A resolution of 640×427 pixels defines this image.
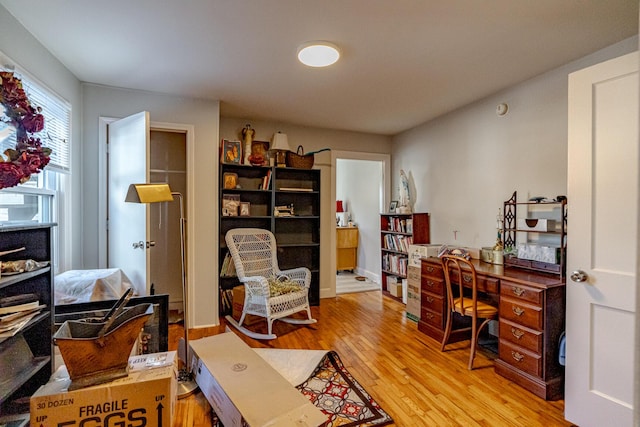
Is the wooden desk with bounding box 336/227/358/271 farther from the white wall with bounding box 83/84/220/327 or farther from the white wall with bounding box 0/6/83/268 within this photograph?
the white wall with bounding box 0/6/83/268

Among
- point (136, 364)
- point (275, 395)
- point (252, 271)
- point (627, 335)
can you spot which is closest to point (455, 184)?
point (627, 335)

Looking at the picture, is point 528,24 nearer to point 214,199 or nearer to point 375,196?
point 214,199

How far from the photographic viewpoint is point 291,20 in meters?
1.90

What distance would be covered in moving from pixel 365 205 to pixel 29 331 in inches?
189

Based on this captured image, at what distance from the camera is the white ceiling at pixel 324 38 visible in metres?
1.79

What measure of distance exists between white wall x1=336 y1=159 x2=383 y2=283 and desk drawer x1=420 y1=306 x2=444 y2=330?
208cm

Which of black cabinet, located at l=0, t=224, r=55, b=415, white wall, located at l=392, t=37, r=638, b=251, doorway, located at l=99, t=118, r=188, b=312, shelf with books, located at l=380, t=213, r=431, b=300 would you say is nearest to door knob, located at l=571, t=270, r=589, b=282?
white wall, located at l=392, t=37, r=638, b=251

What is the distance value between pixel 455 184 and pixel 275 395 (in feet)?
9.71

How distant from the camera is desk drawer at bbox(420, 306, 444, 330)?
9.60ft

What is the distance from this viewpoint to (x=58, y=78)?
2434 millimetres

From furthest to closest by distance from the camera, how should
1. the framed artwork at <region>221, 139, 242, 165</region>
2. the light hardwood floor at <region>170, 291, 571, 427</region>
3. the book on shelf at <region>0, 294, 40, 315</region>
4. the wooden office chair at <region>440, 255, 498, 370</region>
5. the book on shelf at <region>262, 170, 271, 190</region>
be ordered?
the book on shelf at <region>262, 170, 271, 190</region>
the framed artwork at <region>221, 139, 242, 165</region>
the wooden office chair at <region>440, 255, 498, 370</region>
the light hardwood floor at <region>170, 291, 571, 427</region>
the book on shelf at <region>0, 294, 40, 315</region>

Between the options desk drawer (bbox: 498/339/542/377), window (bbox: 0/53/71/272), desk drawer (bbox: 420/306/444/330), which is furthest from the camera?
desk drawer (bbox: 420/306/444/330)

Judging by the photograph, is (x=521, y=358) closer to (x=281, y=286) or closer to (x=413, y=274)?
(x=413, y=274)

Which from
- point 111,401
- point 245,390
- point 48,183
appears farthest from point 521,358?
point 48,183
